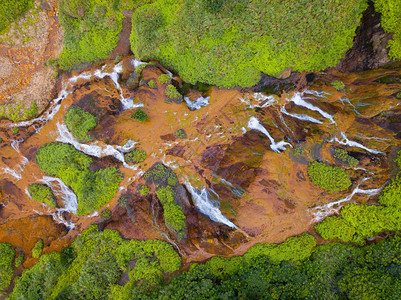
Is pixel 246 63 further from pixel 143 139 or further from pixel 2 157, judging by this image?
pixel 2 157

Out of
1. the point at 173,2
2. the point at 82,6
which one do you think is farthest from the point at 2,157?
the point at 173,2

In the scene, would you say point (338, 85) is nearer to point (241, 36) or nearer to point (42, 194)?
point (241, 36)

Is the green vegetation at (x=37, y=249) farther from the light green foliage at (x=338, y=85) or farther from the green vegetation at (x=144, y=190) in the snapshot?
the light green foliage at (x=338, y=85)

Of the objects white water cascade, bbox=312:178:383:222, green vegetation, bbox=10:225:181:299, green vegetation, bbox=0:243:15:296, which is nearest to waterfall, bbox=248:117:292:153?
white water cascade, bbox=312:178:383:222

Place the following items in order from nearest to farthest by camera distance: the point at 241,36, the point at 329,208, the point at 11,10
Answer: the point at 329,208, the point at 241,36, the point at 11,10

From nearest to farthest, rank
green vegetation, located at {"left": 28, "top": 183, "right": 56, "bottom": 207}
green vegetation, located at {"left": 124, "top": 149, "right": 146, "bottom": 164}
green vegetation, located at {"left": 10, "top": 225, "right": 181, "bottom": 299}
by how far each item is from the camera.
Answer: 1. green vegetation, located at {"left": 10, "top": 225, "right": 181, "bottom": 299}
2. green vegetation, located at {"left": 124, "top": 149, "right": 146, "bottom": 164}
3. green vegetation, located at {"left": 28, "top": 183, "right": 56, "bottom": 207}

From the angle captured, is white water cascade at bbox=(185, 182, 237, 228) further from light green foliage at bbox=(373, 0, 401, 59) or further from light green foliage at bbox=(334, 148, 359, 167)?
light green foliage at bbox=(373, 0, 401, 59)

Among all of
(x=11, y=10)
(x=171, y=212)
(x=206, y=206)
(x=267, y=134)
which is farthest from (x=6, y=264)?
(x=267, y=134)
